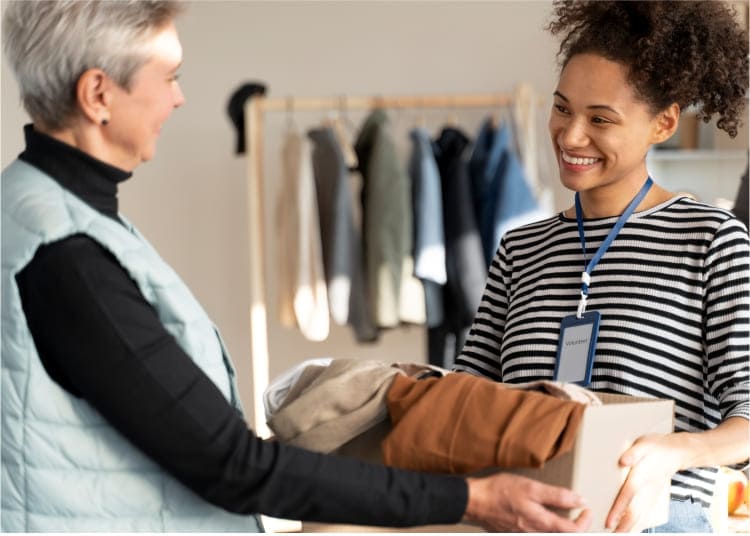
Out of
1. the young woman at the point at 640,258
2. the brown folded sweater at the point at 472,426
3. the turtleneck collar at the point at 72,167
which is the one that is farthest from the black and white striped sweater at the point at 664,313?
the turtleneck collar at the point at 72,167

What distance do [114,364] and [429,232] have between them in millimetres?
3322

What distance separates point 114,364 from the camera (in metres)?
1.25

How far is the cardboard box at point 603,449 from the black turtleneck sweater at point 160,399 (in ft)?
0.47

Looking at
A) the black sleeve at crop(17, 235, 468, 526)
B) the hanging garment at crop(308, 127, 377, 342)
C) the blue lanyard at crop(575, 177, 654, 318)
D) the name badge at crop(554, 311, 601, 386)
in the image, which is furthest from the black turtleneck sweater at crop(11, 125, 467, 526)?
the hanging garment at crop(308, 127, 377, 342)

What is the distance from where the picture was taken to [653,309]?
164cm

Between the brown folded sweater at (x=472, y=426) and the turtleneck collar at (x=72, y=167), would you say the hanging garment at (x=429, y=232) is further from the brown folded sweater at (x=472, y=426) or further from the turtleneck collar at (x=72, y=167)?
the turtleneck collar at (x=72, y=167)

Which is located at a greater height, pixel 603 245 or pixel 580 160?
pixel 580 160

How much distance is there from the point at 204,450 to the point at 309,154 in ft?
10.9

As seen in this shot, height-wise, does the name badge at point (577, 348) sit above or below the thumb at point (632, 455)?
above

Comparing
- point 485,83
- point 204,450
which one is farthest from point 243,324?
point 204,450

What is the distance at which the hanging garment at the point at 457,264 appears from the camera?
4.51 m

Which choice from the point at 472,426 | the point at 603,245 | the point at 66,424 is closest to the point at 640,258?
the point at 603,245

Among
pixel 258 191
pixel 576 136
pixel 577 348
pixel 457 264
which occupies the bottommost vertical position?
pixel 457 264

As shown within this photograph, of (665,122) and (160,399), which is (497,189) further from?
(160,399)
